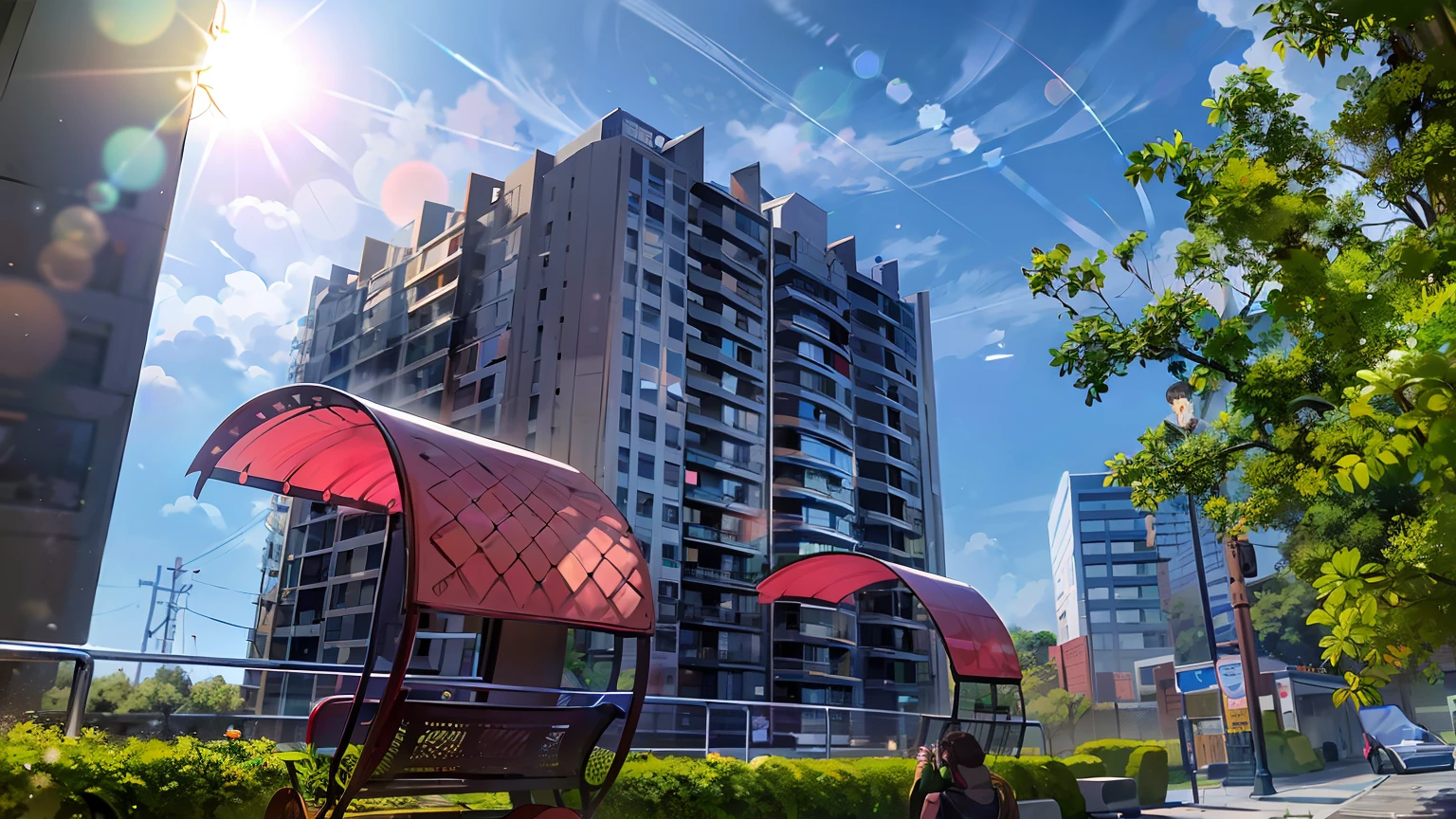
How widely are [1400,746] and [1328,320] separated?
90.2ft

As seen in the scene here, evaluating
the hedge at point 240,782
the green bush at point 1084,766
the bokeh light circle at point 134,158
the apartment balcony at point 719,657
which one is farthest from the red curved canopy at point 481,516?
the apartment balcony at point 719,657

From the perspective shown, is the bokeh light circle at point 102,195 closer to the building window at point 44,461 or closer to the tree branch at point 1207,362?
the building window at point 44,461

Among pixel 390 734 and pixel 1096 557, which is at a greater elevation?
pixel 1096 557

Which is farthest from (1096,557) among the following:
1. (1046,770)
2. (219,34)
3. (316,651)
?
(219,34)

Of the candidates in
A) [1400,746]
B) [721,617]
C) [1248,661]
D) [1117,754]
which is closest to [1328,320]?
[1117,754]

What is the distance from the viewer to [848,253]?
80.5 meters

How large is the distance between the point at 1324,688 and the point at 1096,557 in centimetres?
11643

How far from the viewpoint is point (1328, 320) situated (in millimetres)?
3588

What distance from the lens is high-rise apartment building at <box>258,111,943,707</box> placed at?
55594 mm

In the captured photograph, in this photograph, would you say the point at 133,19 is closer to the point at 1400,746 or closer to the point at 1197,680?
the point at 1400,746

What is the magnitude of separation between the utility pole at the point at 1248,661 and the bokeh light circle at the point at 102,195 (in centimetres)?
2310

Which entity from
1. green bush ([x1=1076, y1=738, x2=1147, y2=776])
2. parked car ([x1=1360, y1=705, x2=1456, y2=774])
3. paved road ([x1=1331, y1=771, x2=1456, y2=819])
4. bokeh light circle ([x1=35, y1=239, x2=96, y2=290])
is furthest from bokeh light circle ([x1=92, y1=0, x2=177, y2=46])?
parked car ([x1=1360, y1=705, x2=1456, y2=774])

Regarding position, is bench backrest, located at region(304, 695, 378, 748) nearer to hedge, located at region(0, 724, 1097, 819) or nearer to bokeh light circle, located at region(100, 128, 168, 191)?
hedge, located at region(0, 724, 1097, 819)

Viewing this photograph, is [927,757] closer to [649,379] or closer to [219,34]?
[219,34]
